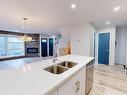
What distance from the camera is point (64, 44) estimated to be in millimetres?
7047

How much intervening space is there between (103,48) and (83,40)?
1.82m

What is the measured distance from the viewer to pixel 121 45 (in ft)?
18.0

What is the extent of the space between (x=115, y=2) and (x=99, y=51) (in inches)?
154

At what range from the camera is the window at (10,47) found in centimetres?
721

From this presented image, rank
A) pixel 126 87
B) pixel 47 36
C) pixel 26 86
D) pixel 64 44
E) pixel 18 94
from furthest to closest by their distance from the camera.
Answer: pixel 47 36
pixel 64 44
pixel 126 87
pixel 26 86
pixel 18 94

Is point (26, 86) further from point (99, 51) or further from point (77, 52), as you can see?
point (99, 51)

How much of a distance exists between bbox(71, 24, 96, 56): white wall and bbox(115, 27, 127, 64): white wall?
2097 mm

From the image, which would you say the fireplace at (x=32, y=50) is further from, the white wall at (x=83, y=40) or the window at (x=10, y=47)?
the white wall at (x=83, y=40)

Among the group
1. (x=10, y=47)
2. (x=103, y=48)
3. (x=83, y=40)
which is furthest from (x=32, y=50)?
(x=103, y=48)

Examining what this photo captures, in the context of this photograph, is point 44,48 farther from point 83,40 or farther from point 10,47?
point 83,40

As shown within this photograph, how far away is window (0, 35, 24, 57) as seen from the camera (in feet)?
23.7

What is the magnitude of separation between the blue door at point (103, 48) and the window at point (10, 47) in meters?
6.34

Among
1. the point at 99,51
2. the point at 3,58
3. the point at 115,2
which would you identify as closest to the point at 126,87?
the point at 115,2

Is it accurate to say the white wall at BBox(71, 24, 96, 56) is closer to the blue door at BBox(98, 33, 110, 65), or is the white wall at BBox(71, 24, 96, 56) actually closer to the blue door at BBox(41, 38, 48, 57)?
the blue door at BBox(98, 33, 110, 65)
